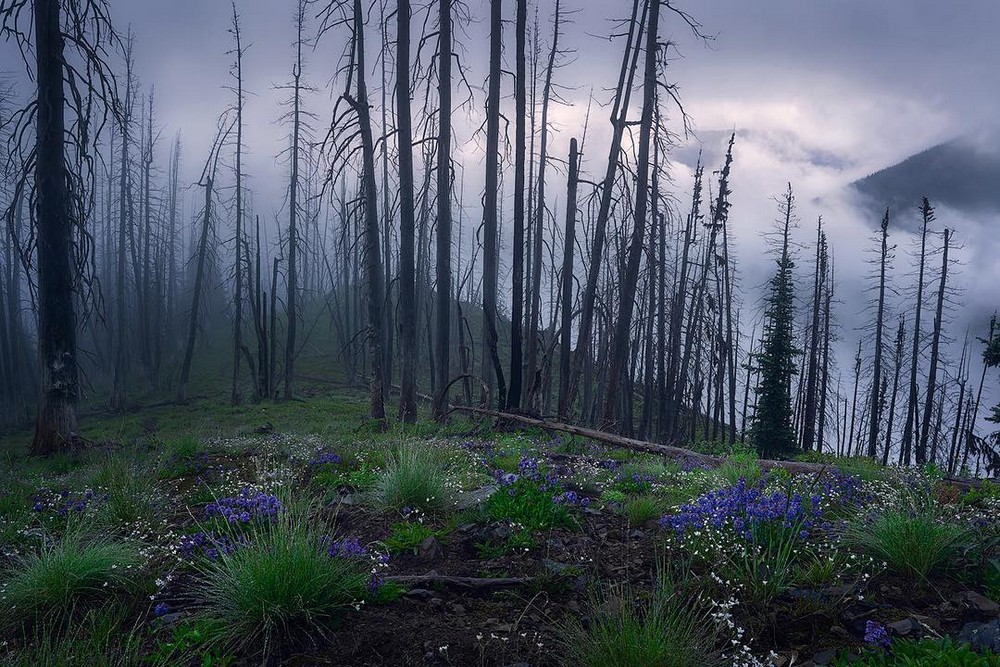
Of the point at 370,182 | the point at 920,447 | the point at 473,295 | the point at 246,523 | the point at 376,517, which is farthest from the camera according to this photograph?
the point at 473,295

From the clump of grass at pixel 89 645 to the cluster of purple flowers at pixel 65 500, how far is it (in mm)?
1817

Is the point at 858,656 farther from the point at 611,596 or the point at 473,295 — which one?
the point at 473,295

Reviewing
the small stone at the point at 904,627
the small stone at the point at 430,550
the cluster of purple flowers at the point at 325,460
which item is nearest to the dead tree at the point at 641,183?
the cluster of purple flowers at the point at 325,460

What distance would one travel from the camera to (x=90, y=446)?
10523mm

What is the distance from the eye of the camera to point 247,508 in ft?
14.0

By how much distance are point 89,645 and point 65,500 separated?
364cm

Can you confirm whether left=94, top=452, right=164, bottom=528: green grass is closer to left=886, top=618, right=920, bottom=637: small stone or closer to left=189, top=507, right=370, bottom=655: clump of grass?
left=189, top=507, right=370, bottom=655: clump of grass

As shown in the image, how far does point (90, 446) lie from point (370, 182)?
→ 8.28m

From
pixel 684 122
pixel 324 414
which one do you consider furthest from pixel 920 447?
pixel 324 414

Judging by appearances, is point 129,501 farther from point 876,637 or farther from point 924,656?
point 924,656

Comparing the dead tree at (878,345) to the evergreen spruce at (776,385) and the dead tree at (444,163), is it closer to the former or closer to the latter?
the evergreen spruce at (776,385)

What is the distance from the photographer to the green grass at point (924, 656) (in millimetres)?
2317

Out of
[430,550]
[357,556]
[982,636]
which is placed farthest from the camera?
[430,550]

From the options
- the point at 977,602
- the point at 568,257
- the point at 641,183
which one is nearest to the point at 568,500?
the point at 977,602
